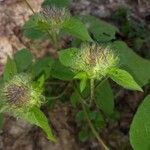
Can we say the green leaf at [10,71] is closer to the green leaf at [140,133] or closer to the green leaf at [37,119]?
the green leaf at [37,119]

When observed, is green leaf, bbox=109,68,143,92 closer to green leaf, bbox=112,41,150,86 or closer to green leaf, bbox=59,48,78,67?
green leaf, bbox=59,48,78,67

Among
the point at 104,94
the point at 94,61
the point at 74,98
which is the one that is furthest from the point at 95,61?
the point at 74,98

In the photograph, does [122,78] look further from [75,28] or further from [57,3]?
[57,3]

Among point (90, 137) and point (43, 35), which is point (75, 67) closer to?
point (43, 35)

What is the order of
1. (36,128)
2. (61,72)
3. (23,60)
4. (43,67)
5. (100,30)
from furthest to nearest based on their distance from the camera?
1. (36,128)
2. (100,30)
3. (23,60)
4. (43,67)
5. (61,72)

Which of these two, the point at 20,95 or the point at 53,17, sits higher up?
the point at 53,17

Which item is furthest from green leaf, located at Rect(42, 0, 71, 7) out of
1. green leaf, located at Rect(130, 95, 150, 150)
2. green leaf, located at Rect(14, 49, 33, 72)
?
green leaf, located at Rect(130, 95, 150, 150)
